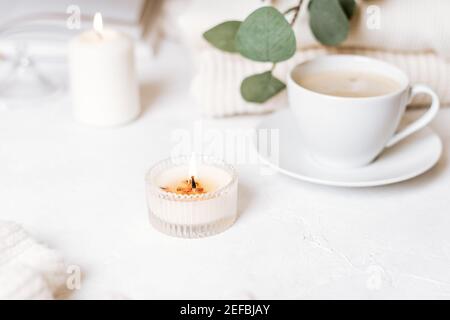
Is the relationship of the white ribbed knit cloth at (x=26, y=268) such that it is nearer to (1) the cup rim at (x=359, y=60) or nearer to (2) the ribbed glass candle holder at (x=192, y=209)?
(2) the ribbed glass candle holder at (x=192, y=209)

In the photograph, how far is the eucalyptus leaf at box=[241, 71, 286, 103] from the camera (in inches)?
26.4

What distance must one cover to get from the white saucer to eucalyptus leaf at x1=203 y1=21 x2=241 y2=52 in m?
0.08

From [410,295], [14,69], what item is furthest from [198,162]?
[14,69]

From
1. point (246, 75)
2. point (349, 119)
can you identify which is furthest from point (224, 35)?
point (349, 119)

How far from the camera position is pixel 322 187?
60 cm

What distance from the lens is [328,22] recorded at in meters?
0.67

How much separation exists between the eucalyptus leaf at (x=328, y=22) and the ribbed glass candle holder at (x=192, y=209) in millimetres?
207

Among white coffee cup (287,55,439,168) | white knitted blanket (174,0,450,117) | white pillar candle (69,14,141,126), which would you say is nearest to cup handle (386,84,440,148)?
white coffee cup (287,55,439,168)

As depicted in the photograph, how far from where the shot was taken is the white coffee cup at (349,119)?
22.5 inches

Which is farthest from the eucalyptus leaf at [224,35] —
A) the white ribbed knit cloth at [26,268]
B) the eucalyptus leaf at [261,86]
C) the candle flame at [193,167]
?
the white ribbed knit cloth at [26,268]

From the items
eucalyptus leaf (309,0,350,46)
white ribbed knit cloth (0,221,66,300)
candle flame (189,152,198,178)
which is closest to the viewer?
white ribbed knit cloth (0,221,66,300)

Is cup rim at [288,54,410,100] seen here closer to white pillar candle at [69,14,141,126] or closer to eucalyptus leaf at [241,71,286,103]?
eucalyptus leaf at [241,71,286,103]

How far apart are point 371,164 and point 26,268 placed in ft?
1.04

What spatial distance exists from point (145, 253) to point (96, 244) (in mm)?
40
